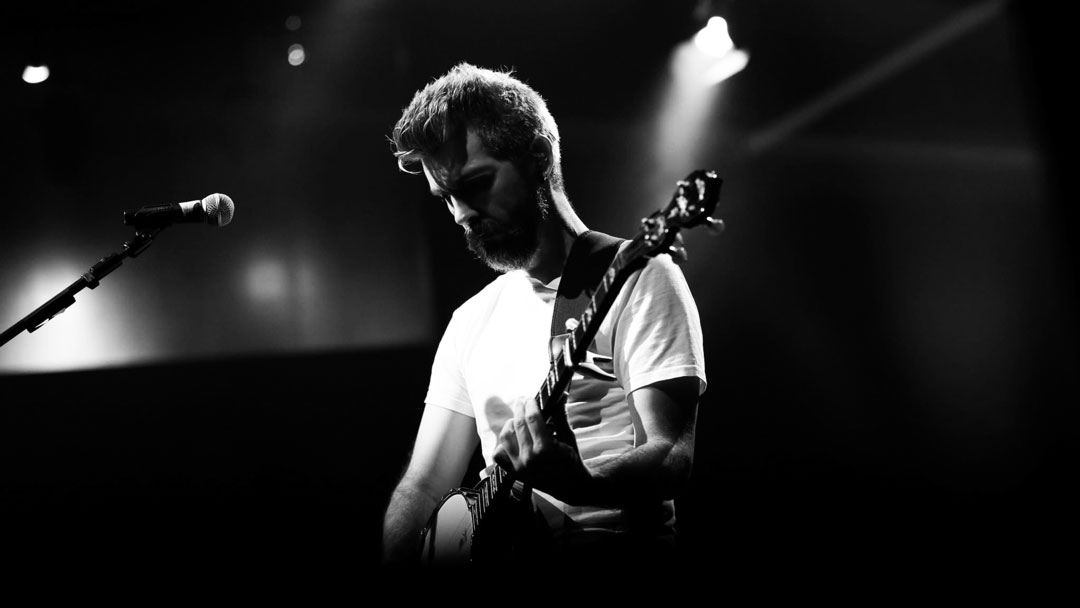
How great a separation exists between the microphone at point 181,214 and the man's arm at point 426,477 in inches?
33.1

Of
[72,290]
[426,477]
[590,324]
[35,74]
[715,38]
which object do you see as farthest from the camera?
[715,38]

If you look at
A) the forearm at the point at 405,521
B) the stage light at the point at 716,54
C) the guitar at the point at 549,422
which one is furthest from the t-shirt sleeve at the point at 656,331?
the stage light at the point at 716,54

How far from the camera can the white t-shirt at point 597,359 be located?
1626 mm

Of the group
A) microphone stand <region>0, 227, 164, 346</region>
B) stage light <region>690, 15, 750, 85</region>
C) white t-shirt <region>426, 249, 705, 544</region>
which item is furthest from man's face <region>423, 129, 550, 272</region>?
stage light <region>690, 15, 750, 85</region>

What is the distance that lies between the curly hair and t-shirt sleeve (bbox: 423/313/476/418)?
1.88 feet

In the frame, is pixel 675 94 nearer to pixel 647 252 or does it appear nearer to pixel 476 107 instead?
pixel 476 107

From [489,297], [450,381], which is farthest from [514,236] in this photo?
[450,381]

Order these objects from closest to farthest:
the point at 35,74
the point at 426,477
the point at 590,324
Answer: the point at 590,324, the point at 426,477, the point at 35,74

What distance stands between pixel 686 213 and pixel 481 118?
91 centimetres

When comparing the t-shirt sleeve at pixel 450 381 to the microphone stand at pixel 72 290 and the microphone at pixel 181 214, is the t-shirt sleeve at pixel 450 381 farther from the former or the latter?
the microphone stand at pixel 72 290

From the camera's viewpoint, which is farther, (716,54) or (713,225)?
(716,54)

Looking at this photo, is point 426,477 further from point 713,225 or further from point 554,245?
point 713,225

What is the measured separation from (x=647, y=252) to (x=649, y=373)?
0.36 meters

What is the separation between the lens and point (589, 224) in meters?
3.32
